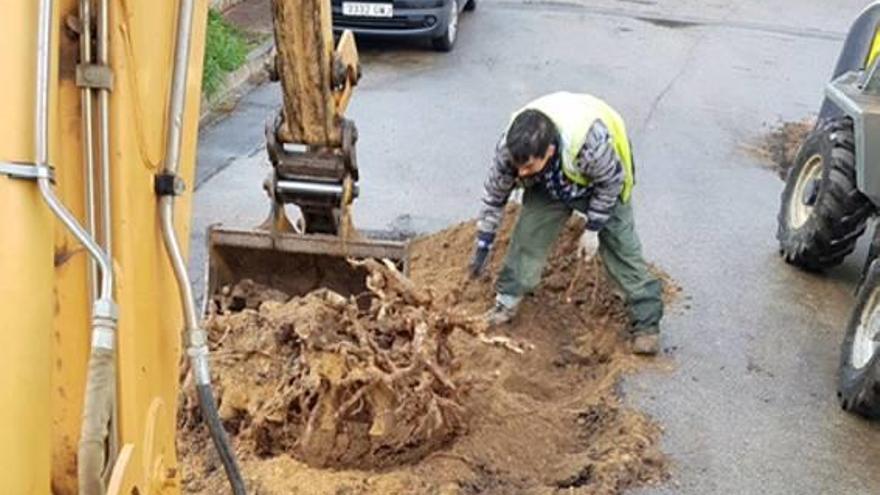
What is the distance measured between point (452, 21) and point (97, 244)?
12.1m

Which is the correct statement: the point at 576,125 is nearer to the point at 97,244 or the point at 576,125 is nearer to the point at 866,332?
the point at 866,332

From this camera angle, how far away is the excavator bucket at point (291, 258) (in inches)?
222

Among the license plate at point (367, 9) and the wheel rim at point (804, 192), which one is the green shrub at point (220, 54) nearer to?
the license plate at point (367, 9)


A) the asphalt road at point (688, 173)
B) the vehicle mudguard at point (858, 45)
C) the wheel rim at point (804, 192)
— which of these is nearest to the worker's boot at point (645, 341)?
the asphalt road at point (688, 173)

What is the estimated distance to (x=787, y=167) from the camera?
1050 cm

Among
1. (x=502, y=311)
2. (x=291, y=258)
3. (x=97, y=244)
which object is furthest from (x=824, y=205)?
(x=97, y=244)

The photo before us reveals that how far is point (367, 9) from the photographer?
13172mm

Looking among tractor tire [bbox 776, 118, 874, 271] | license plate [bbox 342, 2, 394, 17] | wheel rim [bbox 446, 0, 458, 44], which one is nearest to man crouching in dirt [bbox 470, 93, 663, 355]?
tractor tire [bbox 776, 118, 874, 271]

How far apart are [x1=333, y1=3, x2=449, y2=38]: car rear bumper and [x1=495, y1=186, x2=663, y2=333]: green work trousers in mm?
7416

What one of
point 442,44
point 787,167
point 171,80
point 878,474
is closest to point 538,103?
point 878,474

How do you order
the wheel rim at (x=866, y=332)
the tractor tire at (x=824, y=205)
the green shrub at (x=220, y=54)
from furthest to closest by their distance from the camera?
the green shrub at (x=220, y=54), the tractor tire at (x=824, y=205), the wheel rim at (x=866, y=332)

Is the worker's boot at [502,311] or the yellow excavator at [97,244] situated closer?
the yellow excavator at [97,244]

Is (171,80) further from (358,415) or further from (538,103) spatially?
(538,103)

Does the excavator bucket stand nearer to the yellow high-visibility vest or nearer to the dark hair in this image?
the dark hair
